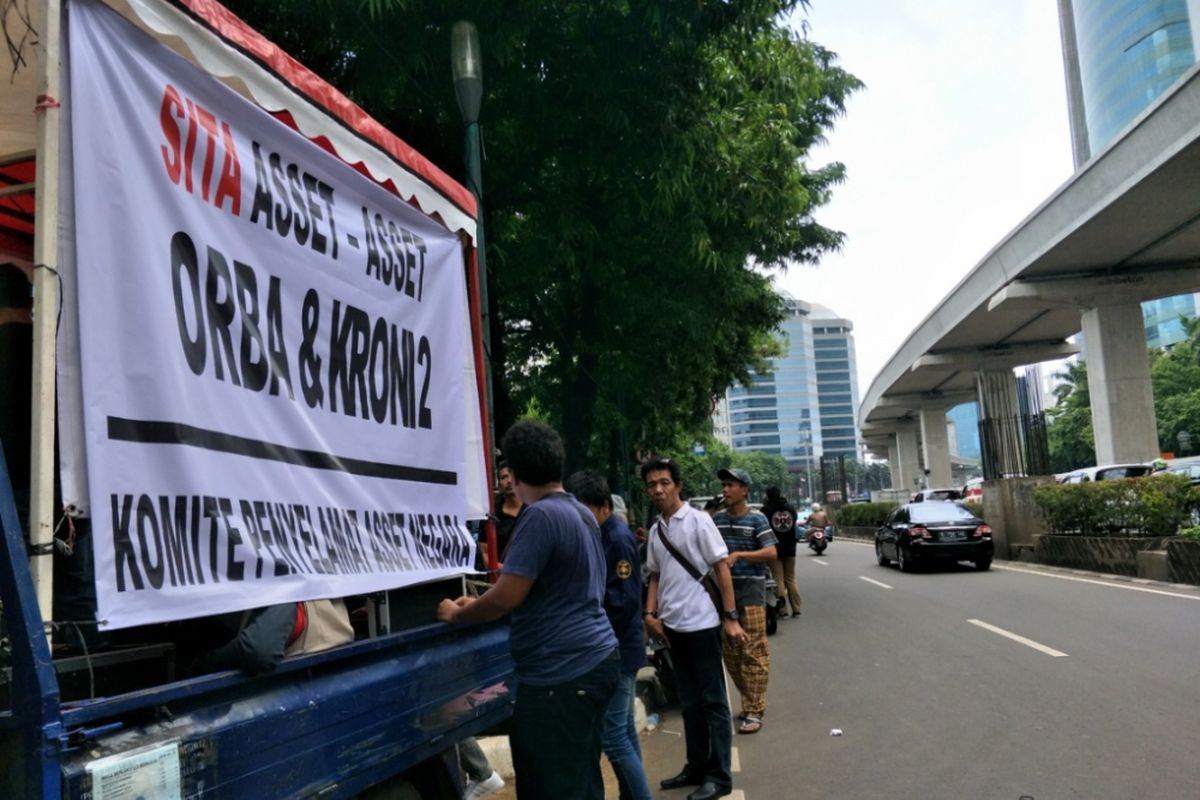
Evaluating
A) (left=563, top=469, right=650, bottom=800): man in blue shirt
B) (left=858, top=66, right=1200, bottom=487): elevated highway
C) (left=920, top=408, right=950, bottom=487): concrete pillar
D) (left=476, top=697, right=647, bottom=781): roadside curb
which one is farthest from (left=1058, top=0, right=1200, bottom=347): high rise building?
(left=476, top=697, right=647, bottom=781): roadside curb

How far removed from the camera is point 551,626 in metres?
3.38

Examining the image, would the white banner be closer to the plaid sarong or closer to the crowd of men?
the crowd of men

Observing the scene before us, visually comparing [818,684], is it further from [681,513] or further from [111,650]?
[111,650]

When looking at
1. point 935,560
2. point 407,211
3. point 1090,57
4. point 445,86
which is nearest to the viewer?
point 407,211

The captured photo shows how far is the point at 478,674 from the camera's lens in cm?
374

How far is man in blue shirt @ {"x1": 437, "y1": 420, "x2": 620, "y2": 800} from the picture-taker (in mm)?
3270

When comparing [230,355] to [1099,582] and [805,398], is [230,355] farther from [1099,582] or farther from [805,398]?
[805,398]

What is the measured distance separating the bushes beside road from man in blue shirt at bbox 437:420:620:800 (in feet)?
49.1

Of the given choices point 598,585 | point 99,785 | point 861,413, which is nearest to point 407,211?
point 598,585

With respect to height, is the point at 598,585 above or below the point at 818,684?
above

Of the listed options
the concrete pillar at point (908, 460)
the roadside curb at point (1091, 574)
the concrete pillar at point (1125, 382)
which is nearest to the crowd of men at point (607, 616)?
A: the roadside curb at point (1091, 574)

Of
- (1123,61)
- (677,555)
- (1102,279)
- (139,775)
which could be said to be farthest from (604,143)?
(1123,61)

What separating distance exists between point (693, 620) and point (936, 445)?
2048 inches

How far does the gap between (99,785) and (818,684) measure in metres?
7.39
